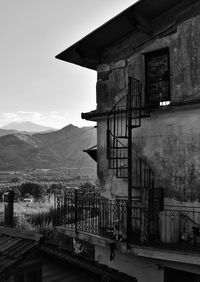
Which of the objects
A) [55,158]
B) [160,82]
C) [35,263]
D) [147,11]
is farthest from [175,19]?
[55,158]

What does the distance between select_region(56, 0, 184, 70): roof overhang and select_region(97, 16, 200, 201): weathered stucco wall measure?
31.7 inches

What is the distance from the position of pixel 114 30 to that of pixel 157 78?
2278mm

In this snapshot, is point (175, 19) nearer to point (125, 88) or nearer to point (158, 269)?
point (125, 88)

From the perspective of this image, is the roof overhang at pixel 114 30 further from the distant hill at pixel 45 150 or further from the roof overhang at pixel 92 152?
the distant hill at pixel 45 150

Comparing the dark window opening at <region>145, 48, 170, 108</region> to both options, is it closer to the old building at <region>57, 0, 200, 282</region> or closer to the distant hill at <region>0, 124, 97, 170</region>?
the old building at <region>57, 0, 200, 282</region>

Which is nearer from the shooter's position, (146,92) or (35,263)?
(35,263)

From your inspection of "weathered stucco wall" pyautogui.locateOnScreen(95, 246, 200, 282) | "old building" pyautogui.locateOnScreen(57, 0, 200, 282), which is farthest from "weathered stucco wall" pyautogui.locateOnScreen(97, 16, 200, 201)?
"weathered stucco wall" pyautogui.locateOnScreen(95, 246, 200, 282)

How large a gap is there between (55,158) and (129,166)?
92.8 meters

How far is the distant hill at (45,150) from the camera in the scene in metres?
92.9

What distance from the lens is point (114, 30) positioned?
12016 mm

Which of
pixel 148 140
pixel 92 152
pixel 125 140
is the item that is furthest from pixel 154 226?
pixel 92 152

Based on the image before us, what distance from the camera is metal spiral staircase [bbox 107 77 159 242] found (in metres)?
10.7

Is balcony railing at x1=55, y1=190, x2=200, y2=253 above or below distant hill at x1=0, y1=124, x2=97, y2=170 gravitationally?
below

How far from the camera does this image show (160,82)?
11.2 metres
